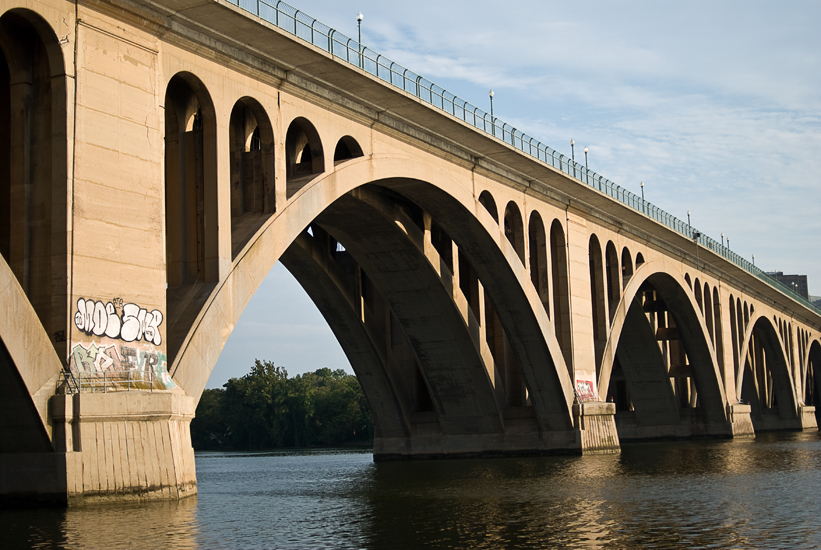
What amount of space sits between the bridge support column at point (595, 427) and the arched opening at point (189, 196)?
A: 28411 millimetres

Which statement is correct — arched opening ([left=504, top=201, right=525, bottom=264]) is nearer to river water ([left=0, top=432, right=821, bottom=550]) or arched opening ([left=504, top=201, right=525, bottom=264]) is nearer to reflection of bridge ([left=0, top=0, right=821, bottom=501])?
reflection of bridge ([left=0, top=0, right=821, bottom=501])

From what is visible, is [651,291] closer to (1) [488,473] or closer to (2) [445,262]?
(2) [445,262]

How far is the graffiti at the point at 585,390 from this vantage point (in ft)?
178

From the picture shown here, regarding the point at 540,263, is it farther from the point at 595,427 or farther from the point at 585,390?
the point at 595,427

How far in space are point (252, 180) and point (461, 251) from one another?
58.8 ft

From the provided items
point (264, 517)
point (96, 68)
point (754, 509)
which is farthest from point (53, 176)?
point (754, 509)

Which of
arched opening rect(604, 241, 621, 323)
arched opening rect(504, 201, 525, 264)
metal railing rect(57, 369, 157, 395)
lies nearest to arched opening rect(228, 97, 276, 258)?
metal railing rect(57, 369, 157, 395)

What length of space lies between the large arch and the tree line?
256 feet

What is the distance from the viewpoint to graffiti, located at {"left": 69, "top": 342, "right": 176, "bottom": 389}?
24609 mm

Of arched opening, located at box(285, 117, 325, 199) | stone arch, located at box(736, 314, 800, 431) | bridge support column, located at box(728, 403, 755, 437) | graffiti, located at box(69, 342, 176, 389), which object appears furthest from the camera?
Result: stone arch, located at box(736, 314, 800, 431)

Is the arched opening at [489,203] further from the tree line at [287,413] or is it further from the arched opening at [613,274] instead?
the tree line at [287,413]

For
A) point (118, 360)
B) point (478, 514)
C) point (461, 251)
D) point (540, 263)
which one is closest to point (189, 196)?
point (118, 360)

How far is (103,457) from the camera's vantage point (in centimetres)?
2414

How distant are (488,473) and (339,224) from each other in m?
13.2
